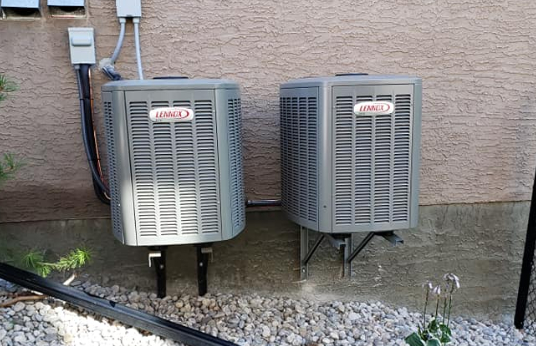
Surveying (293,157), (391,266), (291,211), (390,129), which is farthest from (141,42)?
(391,266)

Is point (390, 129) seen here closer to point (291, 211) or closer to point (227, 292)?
point (291, 211)

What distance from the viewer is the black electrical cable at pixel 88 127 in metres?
2.59

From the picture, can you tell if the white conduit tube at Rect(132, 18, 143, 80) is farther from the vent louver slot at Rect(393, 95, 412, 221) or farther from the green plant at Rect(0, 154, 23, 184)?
the vent louver slot at Rect(393, 95, 412, 221)

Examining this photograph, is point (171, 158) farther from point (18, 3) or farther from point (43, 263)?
point (18, 3)

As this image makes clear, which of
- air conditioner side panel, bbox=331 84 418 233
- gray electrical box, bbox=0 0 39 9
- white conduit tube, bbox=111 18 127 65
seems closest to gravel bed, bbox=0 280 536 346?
air conditioner side panel, bbox=331 84 418 233

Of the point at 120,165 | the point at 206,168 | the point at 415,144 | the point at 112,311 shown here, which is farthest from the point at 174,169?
the point at 415,144

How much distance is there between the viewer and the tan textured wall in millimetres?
2631

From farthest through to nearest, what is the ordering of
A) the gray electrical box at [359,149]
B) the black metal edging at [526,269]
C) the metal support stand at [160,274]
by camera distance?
the black metal edging at [526,269] → the metal support stand at [160,274] → the gray electrical box at [359,149]

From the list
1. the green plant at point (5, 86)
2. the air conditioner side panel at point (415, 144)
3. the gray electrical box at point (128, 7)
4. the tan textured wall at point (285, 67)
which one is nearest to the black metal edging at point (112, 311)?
the tan textured wall at point (285, 67)

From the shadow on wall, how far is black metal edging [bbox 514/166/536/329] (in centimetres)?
19

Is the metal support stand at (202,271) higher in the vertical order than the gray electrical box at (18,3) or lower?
lower

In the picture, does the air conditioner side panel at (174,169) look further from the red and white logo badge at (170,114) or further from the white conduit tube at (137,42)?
the white conduit tube at (137,42)

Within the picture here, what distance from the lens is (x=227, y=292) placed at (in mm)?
2949

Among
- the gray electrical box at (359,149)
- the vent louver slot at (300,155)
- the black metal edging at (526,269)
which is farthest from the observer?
the black metal edging at (526,269)
